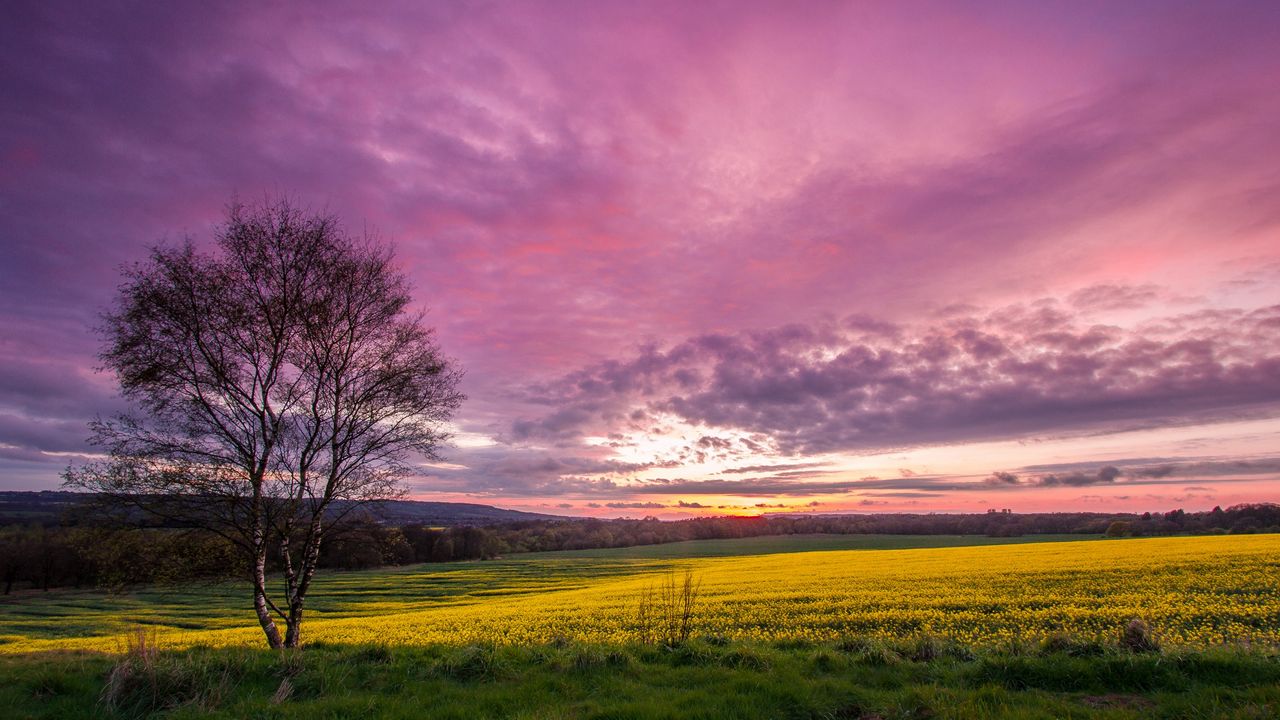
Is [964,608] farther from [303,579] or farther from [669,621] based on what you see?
[303,579]

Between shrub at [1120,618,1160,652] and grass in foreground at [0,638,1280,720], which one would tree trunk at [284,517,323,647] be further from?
shrub at [1120,618,1160,652]

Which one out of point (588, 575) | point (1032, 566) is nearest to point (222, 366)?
point (1032, 566)

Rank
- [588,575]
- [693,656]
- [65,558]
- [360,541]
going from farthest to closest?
1. [65,558]
2. [588,575]
3. [360,541]
4. [693,656]

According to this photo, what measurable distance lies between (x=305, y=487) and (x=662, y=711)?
12.1 metres

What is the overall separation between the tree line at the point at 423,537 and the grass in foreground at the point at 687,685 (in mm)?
4101

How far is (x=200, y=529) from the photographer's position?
13.7 meters

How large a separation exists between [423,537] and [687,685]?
10330 centimetres

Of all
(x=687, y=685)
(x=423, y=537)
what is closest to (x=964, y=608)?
(x=687, y=685)

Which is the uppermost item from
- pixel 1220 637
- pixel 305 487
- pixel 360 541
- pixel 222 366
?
pixel 222 366

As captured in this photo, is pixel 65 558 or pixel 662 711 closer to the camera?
pixel 662 711

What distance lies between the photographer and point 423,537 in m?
100

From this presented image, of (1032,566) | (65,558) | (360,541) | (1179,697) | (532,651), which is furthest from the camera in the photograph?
(65,558)

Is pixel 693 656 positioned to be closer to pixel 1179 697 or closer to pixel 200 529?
pixel 1179 697

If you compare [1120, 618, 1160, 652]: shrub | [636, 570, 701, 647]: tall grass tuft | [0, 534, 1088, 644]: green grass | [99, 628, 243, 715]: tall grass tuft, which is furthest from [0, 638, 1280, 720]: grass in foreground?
[0, 534, 1088, 644]: green grass
